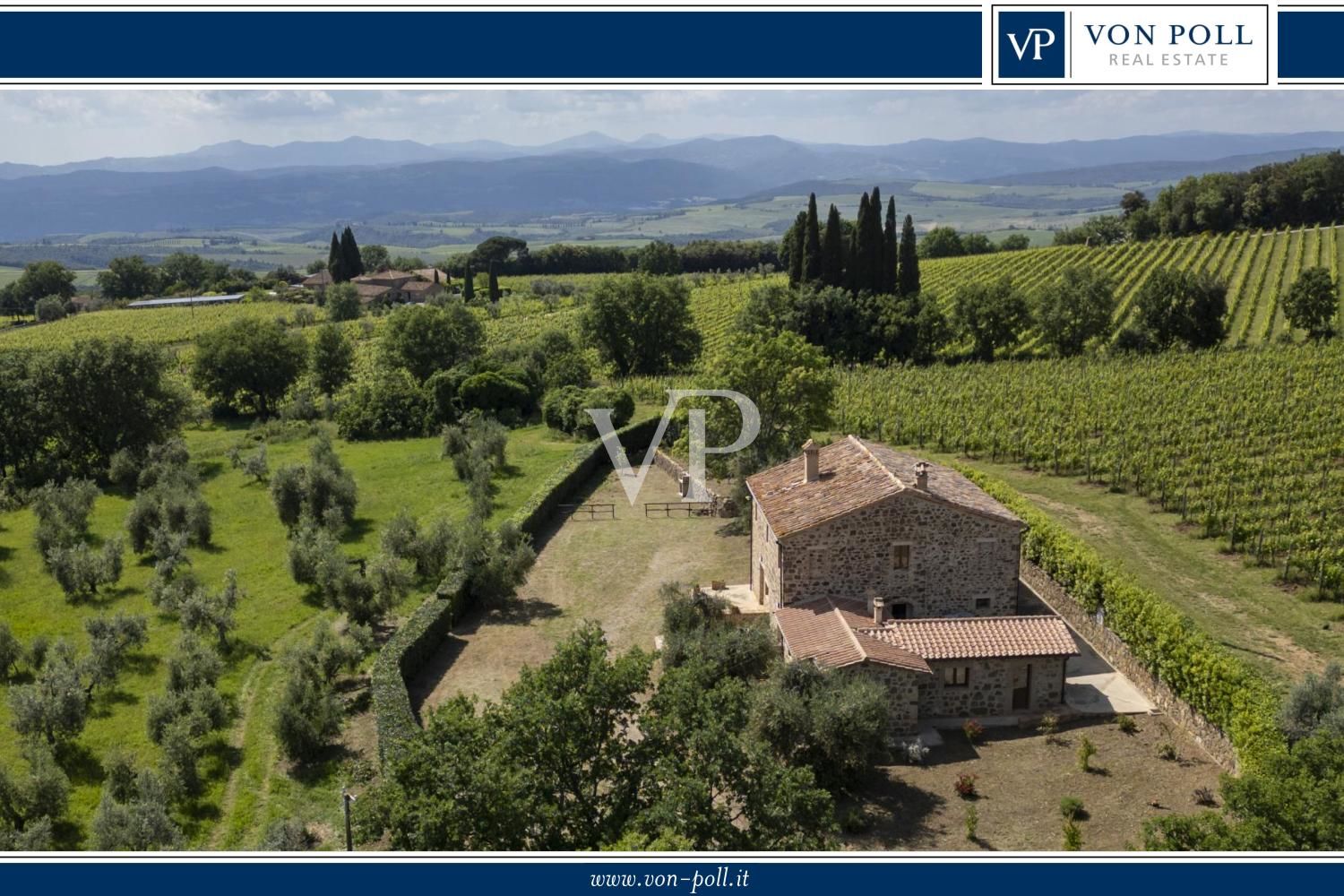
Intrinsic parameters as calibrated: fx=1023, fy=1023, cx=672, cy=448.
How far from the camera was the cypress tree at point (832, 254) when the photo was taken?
62312 millimetres

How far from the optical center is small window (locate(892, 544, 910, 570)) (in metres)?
25.0

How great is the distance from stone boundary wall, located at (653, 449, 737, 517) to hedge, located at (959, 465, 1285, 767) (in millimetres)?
10810

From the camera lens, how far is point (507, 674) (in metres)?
25.0

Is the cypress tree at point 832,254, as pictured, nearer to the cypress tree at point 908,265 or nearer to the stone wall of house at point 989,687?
the cypress tree at point 908,265

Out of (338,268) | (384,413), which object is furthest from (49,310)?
(384,413)

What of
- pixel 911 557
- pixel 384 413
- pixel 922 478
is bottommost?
pixel 911 557

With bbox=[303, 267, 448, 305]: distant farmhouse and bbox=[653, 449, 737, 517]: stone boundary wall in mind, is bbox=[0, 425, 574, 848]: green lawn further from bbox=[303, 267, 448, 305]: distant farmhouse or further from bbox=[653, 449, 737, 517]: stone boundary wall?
bbox=[303, 267, 448, 305]: distant farmhouse

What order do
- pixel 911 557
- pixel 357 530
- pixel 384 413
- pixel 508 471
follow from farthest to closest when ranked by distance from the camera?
pixel 384 413
pixel 508 471
pixel 357 530
pixel 911 557

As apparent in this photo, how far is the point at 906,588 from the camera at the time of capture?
2523cm

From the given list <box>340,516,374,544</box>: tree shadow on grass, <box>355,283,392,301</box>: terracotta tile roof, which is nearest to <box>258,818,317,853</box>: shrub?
<box>340,516,374,544</box>: tree shadow on grass

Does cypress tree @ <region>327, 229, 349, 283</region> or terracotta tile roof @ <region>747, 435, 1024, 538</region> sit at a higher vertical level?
cypress tree @ <region>327, 229, 349, 283</region>

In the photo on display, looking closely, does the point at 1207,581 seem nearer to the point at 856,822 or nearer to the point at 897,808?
the point at 897,808

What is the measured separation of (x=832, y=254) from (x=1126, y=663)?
1652 inches

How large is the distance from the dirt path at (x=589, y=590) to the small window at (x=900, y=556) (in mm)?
6317
